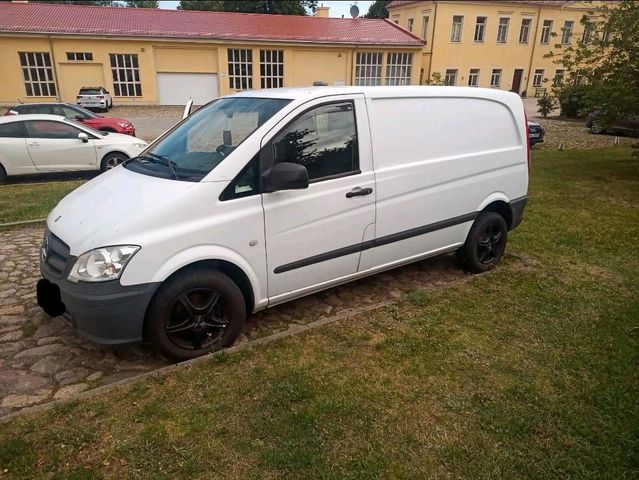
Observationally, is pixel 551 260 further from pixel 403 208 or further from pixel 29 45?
pixel 29 45

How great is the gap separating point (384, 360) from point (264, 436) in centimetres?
114

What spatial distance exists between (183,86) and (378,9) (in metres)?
45.4

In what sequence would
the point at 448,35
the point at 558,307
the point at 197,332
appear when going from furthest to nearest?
1. the point at 448,35
2. the point at 558,307
3. the point at 197,332

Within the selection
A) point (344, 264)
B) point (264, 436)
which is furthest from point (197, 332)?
point (344, 264)

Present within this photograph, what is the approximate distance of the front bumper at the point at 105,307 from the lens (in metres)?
3.05

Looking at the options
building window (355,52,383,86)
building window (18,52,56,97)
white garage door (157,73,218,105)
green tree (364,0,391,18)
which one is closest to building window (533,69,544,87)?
building window (355,52,383,86)

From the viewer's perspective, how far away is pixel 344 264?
411cm

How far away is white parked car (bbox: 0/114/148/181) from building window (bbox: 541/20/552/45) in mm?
42956

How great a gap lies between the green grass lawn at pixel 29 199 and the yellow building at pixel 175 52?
2130 cm

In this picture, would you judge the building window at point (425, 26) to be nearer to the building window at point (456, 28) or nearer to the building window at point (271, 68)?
the building window at point (456, 28)

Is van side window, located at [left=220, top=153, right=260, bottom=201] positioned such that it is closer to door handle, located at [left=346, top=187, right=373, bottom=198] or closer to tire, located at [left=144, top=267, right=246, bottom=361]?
tire, located at [left=144, top=267, right=246, bottom=361]

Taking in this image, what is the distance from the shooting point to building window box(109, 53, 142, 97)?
30.5 meters

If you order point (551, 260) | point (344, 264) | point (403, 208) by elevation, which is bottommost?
point (551, 260)

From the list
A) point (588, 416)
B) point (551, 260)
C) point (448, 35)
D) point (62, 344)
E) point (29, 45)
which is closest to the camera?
point (588, 416)
